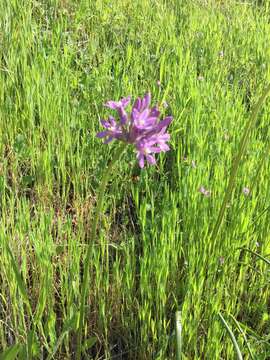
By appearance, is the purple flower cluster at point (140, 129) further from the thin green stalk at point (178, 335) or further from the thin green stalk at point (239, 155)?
the thin green stalk at point (178, 335)

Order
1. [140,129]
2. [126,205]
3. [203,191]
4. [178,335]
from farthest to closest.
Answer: [126,205], [203,191], [178,335], [140,129]

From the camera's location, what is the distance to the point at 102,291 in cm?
139

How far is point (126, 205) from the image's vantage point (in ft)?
5.92

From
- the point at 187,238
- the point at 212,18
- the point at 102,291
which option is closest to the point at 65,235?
the point at 102,291

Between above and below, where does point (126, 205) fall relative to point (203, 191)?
below

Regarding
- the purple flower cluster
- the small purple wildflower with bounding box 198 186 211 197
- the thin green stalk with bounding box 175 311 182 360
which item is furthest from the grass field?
the purple flower cluster

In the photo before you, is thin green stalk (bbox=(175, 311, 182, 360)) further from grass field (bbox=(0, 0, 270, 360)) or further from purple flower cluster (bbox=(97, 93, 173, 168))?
purple flower cluster (bbox=(97, 93, 173, 168))

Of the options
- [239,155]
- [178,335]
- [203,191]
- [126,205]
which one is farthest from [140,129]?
[126,205]

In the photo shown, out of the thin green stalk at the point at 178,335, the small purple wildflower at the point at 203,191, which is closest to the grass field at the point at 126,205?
the small purple wildflower at the point at 203,191

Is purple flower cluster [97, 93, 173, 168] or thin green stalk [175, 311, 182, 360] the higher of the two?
purple flower cluster [97, 93, 173, 168]

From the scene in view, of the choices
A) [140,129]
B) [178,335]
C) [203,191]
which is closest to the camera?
[140,129]

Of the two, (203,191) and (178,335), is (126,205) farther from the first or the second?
(178,335)

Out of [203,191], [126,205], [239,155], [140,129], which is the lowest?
[126,205]

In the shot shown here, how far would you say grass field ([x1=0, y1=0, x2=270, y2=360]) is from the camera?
4.30 feet
